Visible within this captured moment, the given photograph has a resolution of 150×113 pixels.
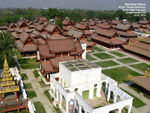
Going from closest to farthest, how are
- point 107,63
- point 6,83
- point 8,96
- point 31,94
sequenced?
1. point 6,83
2. point 8,96
3. point 31,94
4. point 107,63

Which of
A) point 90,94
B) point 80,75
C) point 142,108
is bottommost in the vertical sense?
point 142,108

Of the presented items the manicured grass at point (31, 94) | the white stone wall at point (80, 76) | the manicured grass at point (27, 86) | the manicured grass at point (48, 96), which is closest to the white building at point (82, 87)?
the white stone wall at point (80, 76)

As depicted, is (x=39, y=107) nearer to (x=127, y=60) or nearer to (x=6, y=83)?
(x=6, y=83)

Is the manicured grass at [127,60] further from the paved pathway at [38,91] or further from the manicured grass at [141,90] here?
the paved pathway at [38,91]

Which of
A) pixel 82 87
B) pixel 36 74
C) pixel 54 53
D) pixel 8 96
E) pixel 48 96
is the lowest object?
pixel 48 96

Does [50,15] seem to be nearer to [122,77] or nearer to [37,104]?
[122,77]

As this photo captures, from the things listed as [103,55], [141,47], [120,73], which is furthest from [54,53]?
[141,47]

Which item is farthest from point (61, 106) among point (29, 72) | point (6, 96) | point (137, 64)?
point (137, 64)
